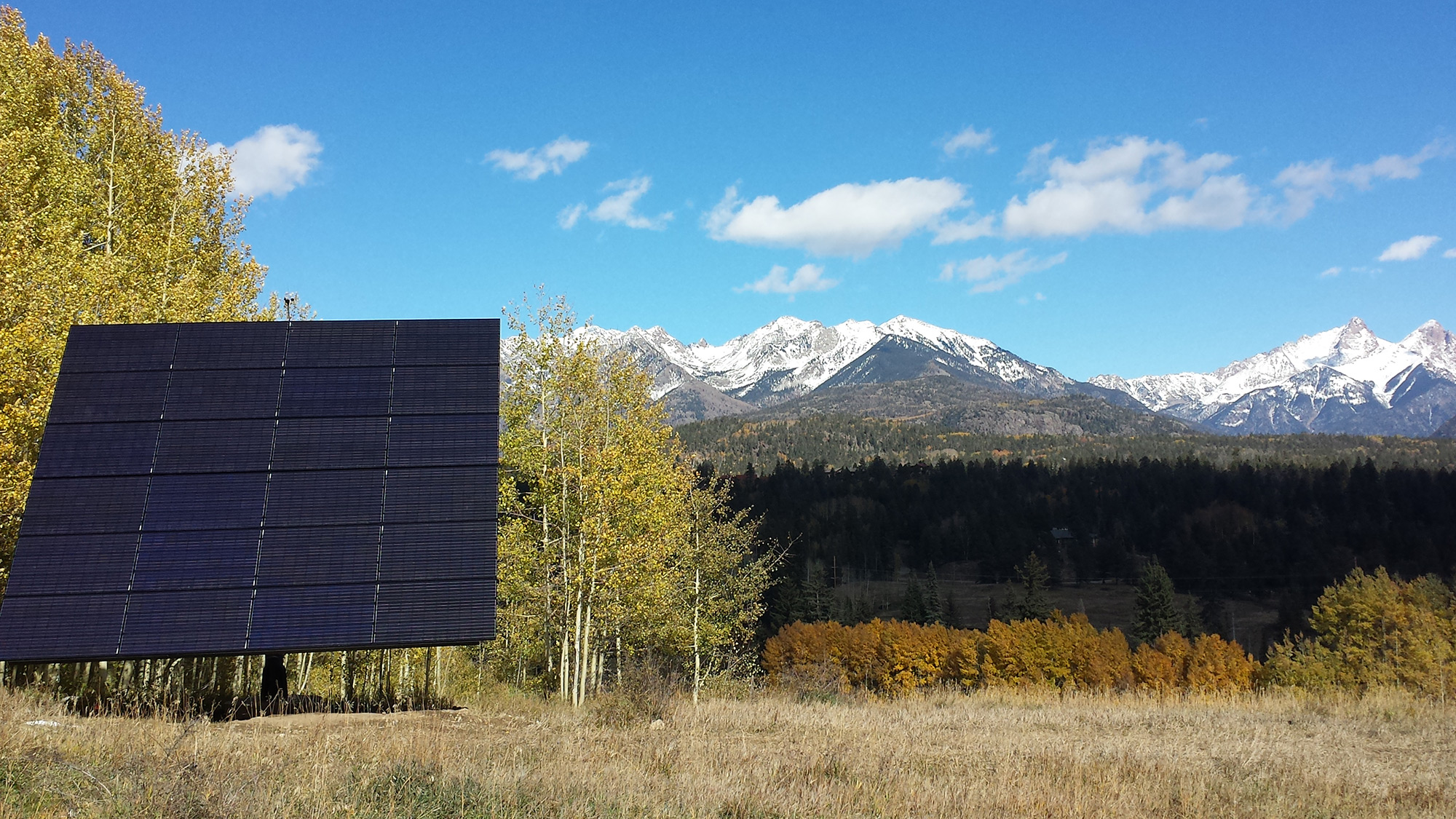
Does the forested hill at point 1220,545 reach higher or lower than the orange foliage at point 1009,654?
higher

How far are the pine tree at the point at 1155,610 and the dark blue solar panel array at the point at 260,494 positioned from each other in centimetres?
12032

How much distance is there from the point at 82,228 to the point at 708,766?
27.5m

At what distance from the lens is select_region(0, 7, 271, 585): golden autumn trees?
669 inches

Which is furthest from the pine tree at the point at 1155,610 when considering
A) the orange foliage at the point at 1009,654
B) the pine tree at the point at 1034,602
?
the pine tree at the point at 1034,602

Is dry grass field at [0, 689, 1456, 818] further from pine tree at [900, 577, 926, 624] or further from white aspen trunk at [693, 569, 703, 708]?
pine tree at [900, 577, 926, 624]

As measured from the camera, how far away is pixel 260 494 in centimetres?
1371

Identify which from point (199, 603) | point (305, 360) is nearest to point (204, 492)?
point (199, 603)

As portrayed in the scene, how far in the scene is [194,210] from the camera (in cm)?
3134

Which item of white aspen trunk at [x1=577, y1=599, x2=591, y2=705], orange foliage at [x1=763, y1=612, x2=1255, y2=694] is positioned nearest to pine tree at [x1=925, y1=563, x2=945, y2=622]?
orange foliage at [x1=763, y1=612, x2=1255, y2=694]

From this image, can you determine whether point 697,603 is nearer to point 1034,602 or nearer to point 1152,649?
point 1152,649

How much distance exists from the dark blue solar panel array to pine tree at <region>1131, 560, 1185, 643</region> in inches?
4737

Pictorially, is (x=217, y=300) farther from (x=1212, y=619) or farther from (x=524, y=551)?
(x=1212, y=619)

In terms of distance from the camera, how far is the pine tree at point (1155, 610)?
113312 millimetres

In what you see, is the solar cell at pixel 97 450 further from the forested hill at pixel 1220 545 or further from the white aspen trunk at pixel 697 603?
the forested hill at pixel 1220 545
